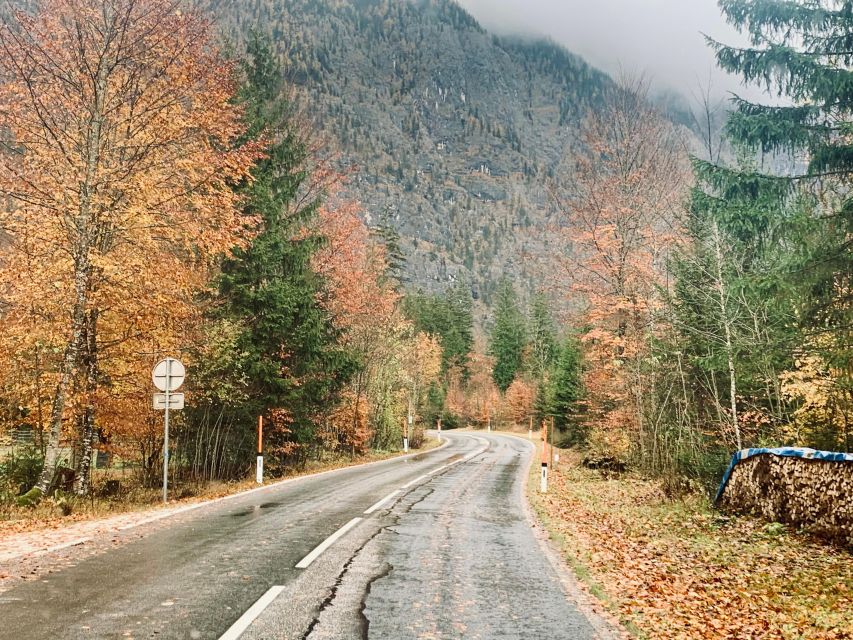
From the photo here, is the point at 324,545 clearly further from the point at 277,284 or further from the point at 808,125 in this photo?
the point at 277,284

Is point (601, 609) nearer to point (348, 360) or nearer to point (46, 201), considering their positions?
point (46, 201)

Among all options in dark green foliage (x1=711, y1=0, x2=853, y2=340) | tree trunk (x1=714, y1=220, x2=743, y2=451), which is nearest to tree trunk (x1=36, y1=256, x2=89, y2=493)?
dark green foliage (x1=711, y1=0, x2=853, y2=340)

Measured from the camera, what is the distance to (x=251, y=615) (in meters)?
5.29

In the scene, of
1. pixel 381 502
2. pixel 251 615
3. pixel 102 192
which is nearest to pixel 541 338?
pixel 381 502

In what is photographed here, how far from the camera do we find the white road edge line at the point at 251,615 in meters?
4.80

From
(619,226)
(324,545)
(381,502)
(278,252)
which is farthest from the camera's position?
(619,226)

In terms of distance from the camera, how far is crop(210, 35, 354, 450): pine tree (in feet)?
65.7

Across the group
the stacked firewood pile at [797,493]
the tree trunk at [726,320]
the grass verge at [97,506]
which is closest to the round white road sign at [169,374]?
the grass verge at [97,506]

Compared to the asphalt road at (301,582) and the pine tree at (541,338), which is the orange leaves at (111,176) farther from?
the pine tree at (541,338)

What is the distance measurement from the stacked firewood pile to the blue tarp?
7 cm

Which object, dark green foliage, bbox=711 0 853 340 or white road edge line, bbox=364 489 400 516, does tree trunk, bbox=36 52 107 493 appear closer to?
white road edge line, bbox=364 489 400 516

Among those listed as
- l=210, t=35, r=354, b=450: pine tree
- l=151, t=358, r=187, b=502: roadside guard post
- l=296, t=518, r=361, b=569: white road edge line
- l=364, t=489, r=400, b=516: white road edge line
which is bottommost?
l=364, t=489, r=400, b=516: white road edge line

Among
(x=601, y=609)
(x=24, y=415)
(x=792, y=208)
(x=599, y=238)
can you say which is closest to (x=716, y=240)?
(x=792, y=208)

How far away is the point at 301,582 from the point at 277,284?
1486 cm
